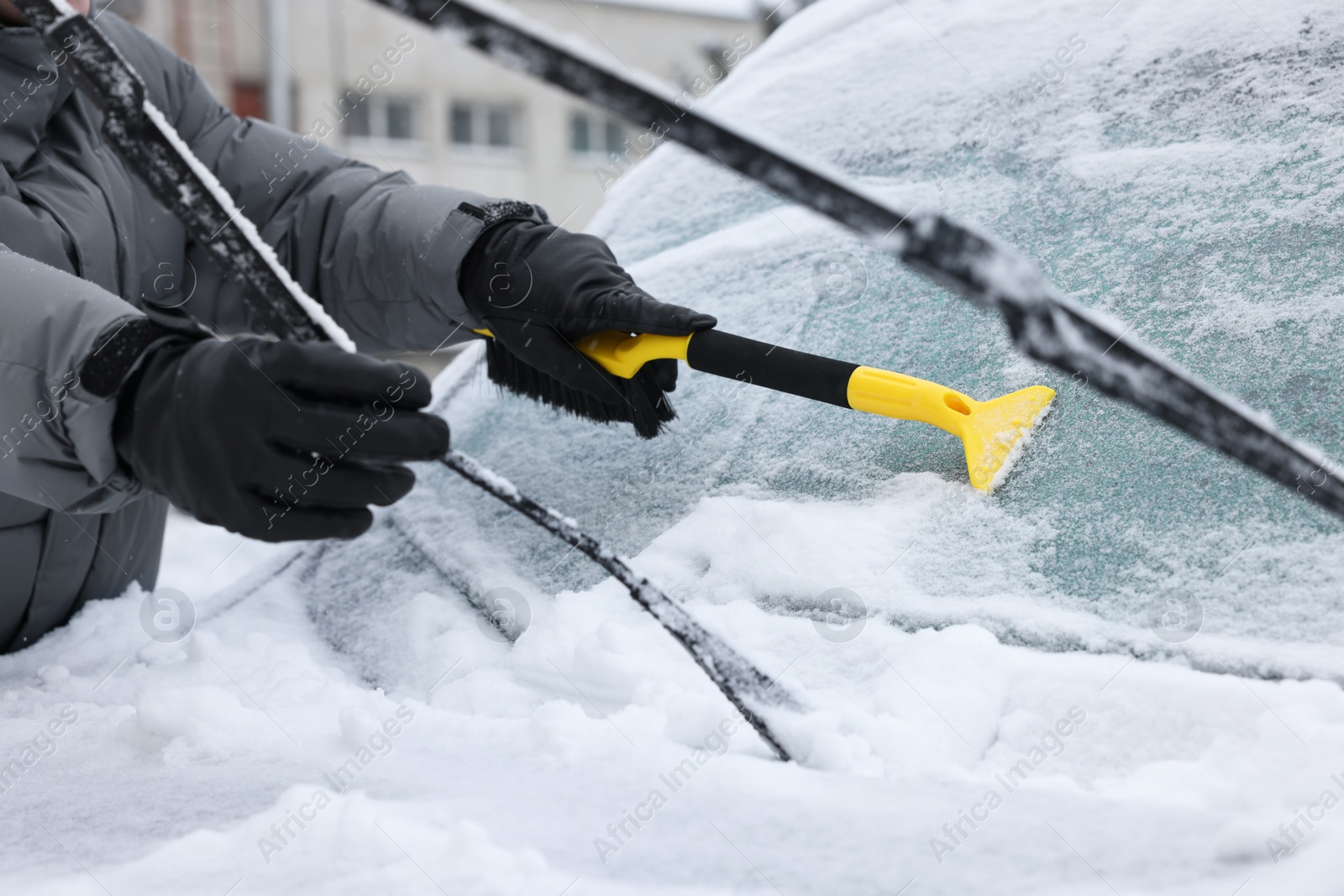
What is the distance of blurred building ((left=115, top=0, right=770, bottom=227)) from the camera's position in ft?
35.7

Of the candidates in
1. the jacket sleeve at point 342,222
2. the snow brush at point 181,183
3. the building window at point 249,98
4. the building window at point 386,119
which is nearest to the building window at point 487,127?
the building window at point 386,119

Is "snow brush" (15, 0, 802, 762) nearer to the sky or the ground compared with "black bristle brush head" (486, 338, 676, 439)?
nearer to the sky

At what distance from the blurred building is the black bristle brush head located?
9910 mm

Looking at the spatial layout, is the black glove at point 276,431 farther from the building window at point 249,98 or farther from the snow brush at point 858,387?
the building window at point 249,98

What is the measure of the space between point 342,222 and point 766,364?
30.2 inches

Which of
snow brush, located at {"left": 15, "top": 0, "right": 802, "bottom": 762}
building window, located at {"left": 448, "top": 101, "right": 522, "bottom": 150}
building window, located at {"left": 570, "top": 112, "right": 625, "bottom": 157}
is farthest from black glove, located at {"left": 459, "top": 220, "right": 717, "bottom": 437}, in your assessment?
building window, located at {"left": 570, "top": 112, "right": 625, "bottom": 157}

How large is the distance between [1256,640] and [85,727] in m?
1.13

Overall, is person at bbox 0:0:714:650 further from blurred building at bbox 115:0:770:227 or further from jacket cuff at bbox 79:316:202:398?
blurred building at bbox 115:0:770:227

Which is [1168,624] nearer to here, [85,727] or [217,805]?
[217,805]

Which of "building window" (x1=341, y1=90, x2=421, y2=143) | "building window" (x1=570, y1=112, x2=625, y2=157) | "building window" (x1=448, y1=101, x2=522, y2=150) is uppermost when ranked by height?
"building window" (x1=341, y1=90, x2=421, y2=143)

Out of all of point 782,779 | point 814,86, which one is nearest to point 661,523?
point 782,779

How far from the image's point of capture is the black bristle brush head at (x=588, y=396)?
49.6 inches

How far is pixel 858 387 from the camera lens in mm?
1087

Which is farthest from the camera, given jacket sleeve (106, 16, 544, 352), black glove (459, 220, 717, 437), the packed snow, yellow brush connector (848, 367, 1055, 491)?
jacket sleeve (106, 16, 544, 352)
